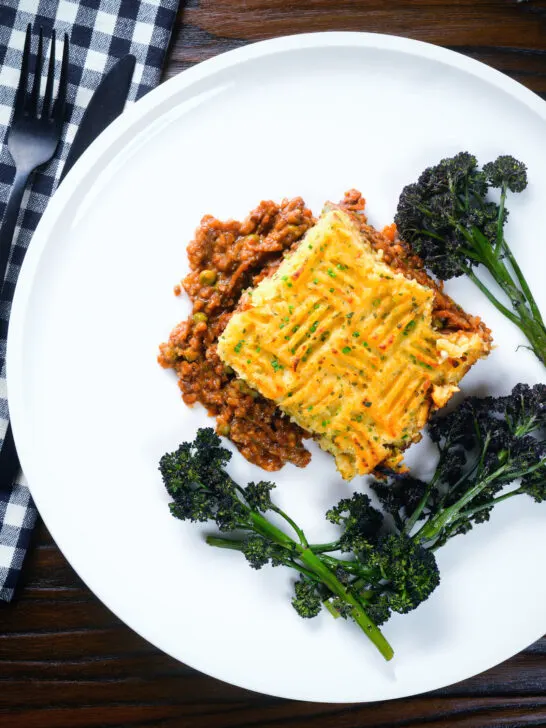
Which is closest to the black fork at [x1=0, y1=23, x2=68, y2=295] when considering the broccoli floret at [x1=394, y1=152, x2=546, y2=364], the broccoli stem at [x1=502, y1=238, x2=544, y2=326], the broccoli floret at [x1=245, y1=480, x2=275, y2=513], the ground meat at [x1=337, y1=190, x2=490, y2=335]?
the ground meat at [x1=337, y1=190, x2=490, y2=335]

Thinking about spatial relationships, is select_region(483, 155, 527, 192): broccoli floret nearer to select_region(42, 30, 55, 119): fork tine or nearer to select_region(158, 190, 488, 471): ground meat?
select_region(158, 190, 488, 471): ground meat

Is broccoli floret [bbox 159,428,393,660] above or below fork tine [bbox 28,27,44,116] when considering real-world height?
below

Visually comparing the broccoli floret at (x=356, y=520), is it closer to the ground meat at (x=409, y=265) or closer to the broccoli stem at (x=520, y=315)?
the ground meat at (x=409, y=265)

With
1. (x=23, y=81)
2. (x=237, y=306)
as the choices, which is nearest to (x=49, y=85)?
(x=23, y=81)

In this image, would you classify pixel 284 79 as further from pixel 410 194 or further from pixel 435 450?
pixel 435 450

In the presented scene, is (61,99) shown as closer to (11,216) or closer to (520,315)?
(11,216)

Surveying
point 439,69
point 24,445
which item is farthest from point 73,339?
point 439,69
